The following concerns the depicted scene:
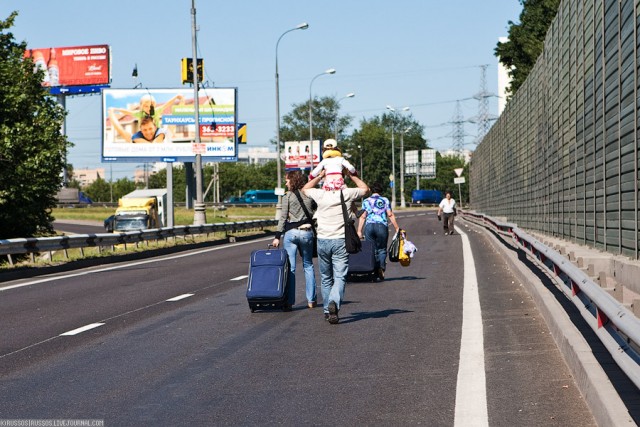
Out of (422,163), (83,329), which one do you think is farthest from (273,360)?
(422,163)

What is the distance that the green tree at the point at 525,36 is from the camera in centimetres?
5974

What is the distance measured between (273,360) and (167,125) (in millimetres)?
56276

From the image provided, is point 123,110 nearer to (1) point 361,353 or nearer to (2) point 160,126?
(2) point 160,126

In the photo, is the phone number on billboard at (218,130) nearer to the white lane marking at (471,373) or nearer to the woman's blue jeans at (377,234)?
the woman's blue jeans at (377,234)

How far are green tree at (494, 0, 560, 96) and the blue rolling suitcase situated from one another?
45946mm

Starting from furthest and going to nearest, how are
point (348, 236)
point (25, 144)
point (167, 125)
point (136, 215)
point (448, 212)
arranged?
point (167, 125) → point (136, 215) → point (448, 212) → point (25, 144) → point (348, 236)

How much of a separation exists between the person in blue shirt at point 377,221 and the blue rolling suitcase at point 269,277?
198 inches

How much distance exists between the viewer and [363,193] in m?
12.2

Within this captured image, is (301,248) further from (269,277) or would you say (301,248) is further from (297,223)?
(269,277)

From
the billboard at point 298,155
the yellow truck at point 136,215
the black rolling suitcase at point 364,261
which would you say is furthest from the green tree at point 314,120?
the black rolling suitcase at point 364,261

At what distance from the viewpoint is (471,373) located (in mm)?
8570

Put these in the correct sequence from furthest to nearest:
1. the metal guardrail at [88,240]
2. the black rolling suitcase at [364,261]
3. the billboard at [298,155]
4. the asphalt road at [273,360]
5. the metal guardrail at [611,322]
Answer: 1. the billboard at [298,155]
2. the metal guardrail at [88,240]
3. the black rolling suitcase at [364,261]
4. the asphalt road at [273,360]
5. the metal guardrail at [611,322]

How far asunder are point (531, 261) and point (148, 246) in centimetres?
1724

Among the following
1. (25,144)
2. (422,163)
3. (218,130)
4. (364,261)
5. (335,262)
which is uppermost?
(422,163)
